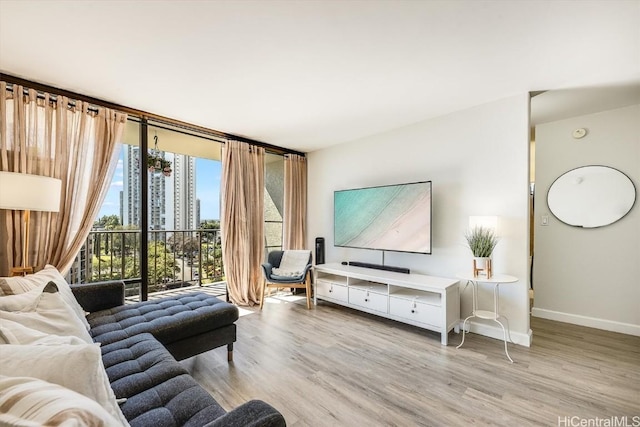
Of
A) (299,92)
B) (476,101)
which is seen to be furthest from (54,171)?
(476,101)

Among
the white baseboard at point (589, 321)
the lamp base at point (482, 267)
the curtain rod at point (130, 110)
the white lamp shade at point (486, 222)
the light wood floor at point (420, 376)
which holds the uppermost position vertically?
the curtain rod at point (130, 110)

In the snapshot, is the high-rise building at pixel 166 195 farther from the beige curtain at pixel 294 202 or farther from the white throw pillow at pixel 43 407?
the white throw pillow at pixel 43 407

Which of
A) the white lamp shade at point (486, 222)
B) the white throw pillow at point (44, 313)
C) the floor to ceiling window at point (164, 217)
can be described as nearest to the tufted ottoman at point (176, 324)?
the white throw pillow at point (44, 313)

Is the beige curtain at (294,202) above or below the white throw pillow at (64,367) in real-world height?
above

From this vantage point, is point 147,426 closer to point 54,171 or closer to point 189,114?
point 54,171

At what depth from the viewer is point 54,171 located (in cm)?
243

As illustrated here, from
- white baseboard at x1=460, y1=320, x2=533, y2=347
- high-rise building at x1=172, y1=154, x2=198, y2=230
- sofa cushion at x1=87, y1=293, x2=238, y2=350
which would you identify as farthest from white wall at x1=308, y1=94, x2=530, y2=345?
high-rise building at x1=172, y1=154, x2=198, y2=230

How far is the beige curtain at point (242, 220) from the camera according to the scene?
148 inches

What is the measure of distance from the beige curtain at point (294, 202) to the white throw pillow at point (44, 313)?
10.4ft

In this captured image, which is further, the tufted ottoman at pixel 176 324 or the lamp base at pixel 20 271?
the lamp base at pixel 20 271

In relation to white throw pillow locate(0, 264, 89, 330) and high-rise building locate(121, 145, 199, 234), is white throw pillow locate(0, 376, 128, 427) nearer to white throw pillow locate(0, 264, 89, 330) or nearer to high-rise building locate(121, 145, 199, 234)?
white throw pillow locate(0, 264, 89, 330)

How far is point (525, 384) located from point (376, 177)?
8.64 ft

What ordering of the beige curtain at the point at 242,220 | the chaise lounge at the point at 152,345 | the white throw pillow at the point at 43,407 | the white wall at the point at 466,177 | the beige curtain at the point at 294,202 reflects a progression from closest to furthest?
the white throw pillow at the point at 43,407 < the chaise lounge at the point at 152,345 < the white wall at the point at 466,177 < the beige curtain at the point at 242,220 < the beige curtain at the point at 294,202

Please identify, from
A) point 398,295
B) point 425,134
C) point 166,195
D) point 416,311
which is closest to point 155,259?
point 166,195
